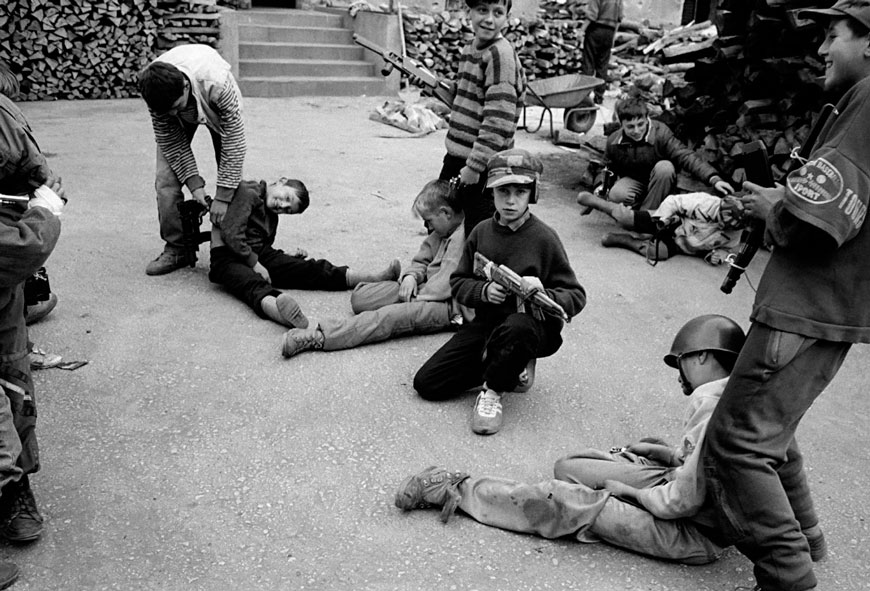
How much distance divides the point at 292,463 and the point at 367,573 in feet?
2.62

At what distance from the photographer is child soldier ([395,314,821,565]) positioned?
2914 millimetres

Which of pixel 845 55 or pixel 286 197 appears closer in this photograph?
pixel 845 55

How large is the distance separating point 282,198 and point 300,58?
8.94 metres

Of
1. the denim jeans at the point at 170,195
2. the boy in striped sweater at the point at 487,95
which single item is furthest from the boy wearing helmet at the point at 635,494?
the denim jeans at the point at 170,195

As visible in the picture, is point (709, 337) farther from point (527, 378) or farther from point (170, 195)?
point (170, 195)

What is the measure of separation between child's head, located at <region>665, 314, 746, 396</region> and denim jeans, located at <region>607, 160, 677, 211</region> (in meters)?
3.86

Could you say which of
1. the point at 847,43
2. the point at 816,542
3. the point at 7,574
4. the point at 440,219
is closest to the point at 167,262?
the point at 440,219

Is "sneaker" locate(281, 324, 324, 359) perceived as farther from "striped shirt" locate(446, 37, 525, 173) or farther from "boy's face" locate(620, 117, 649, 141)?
"boy's face" locate(620, 117, 649, 141)

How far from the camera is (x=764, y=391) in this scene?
2529 millimetres

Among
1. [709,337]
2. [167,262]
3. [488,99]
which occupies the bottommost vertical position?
[167,262]

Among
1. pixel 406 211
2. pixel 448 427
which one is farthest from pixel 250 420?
pixel 406 211

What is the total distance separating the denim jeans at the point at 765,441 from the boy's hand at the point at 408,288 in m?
2.44

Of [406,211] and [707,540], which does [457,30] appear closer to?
[406,211]

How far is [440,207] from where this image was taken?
189 inches
